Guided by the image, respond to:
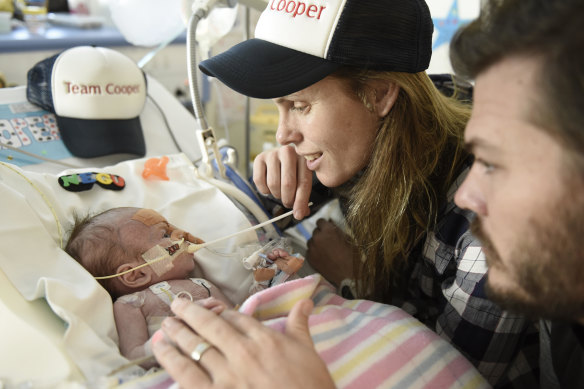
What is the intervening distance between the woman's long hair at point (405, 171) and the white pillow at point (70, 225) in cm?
35

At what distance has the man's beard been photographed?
699 millimetres

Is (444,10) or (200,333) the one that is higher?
(444,10)

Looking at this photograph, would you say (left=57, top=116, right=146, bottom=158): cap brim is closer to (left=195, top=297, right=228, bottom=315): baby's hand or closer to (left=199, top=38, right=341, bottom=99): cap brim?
(left=199, top=38, right=341, bottom=99): cap brim

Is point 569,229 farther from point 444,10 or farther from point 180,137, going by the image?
point 444,10

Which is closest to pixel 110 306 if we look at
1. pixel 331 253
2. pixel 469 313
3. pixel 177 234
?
pixel 177 234

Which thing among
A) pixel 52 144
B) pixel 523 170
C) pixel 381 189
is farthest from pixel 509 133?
pixel 52 144

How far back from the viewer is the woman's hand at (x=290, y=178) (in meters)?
1.34

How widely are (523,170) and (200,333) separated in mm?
565

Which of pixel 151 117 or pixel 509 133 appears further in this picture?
pixel 151 117

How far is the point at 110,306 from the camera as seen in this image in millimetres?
1051

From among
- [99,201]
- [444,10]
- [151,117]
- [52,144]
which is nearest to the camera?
[99,201]

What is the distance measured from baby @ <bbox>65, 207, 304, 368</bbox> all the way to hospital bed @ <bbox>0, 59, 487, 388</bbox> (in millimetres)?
70

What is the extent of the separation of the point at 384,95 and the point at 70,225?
0.91 metres

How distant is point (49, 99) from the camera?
1.67 meters
